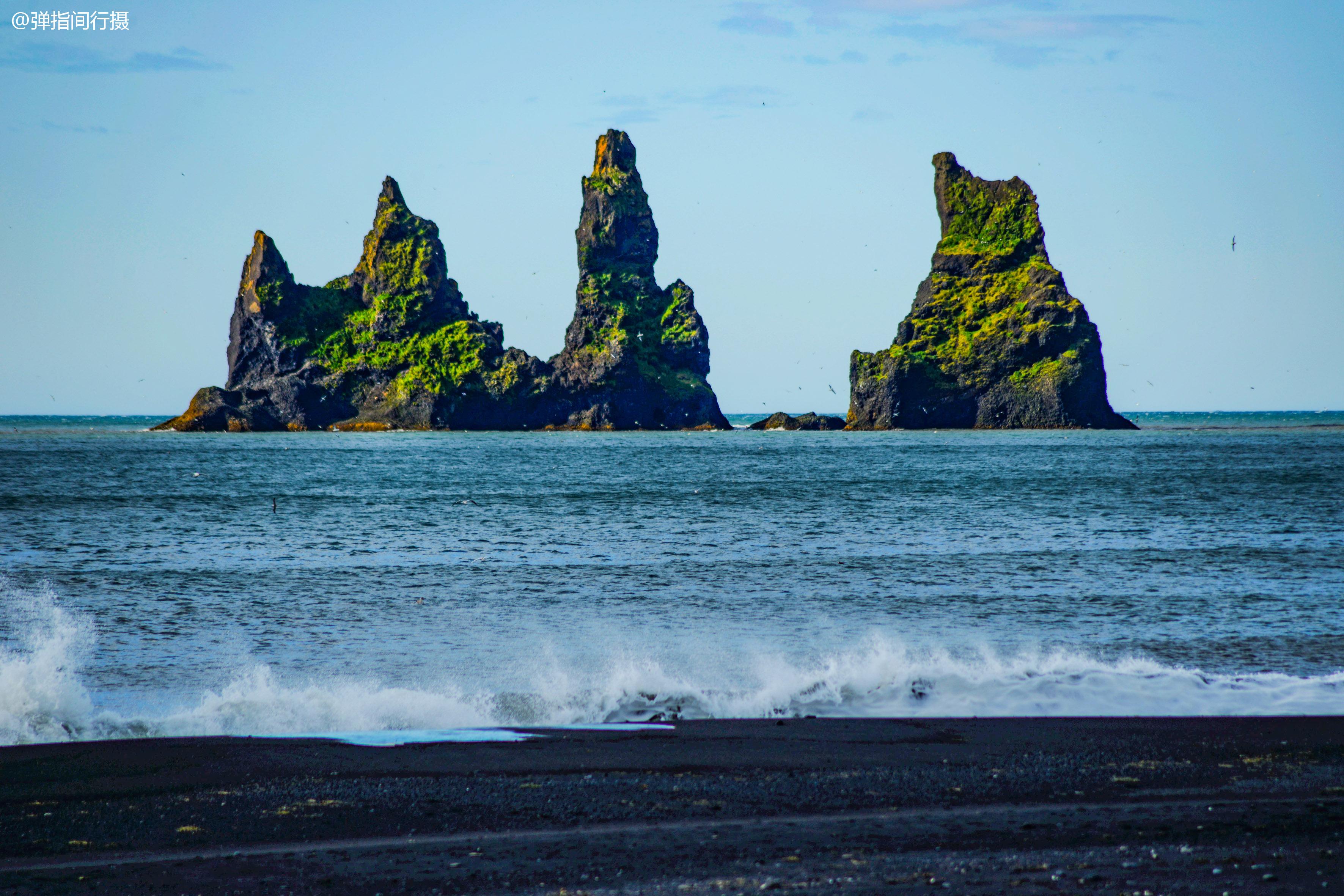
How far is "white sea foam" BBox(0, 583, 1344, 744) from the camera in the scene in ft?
37.7

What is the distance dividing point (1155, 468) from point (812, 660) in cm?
6358

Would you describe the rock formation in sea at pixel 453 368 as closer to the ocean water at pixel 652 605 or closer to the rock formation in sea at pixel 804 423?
→ the rock formation in sea at pixel 804 423

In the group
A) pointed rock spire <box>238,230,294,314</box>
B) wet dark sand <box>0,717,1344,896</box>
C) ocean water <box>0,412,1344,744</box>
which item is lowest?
ocean water <box>0,412,1344,744</box>

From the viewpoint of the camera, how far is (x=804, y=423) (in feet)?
605

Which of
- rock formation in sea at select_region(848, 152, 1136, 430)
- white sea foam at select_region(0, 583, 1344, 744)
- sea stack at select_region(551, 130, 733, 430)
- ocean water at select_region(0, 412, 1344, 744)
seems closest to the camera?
white sea foam at select_region(0, 583, 1344, 744)

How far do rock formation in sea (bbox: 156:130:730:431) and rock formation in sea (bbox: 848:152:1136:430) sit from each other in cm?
3560

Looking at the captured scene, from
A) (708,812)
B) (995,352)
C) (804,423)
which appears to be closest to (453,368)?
(804,423)

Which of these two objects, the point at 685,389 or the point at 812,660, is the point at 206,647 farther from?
the point at 685,389

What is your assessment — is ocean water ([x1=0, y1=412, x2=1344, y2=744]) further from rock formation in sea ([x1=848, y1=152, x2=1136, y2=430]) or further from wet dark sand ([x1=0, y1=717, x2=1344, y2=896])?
rock formation in sea ([x1=848, y1=152, x2=1136, y2=430])

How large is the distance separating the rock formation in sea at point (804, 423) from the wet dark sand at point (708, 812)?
172m

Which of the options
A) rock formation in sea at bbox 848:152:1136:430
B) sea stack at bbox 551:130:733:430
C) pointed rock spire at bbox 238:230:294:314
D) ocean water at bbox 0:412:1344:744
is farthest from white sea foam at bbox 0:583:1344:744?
pointed rock spire at bbox 238:230:294:314

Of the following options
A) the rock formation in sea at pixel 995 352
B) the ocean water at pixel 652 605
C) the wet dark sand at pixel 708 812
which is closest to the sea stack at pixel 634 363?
the rock formation in sea at pixel 995 352

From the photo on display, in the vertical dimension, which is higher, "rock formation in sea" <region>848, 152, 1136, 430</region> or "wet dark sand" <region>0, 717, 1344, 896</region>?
"rock formation in sea" <region>848, 152, 1136, 430</region>

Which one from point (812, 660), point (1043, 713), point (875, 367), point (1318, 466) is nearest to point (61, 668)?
point (812, 660)
